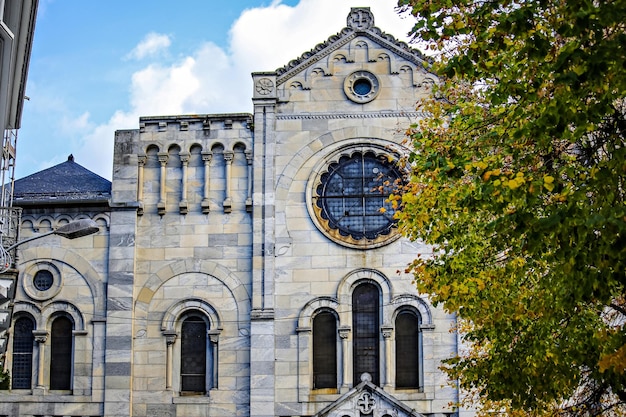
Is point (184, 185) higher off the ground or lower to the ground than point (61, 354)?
higher

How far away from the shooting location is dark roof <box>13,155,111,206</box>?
90.9ft

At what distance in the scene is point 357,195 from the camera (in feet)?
89.9

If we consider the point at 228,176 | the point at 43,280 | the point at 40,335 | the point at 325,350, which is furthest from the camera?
the point at 228,176

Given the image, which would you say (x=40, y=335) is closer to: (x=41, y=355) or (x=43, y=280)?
(x=41, y=355)

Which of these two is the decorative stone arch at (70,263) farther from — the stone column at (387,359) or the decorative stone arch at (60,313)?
the stone column at (387,359)

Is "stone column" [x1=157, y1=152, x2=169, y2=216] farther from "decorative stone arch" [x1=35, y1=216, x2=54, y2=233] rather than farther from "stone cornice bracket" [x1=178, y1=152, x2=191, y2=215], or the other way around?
"decorative stone arch" [x1=35, y1=216, x2=54, y2=233]

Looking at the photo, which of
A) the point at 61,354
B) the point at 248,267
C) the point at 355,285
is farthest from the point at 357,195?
the point at 61,354

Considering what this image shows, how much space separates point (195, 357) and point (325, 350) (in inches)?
133

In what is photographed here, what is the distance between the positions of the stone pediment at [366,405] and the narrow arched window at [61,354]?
→ 6.74 meters

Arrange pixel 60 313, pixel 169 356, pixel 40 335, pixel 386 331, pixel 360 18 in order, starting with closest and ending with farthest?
pixel 386 331
pixel 169 356
pixel 40 335
pixel 60 313
pixel 360 18

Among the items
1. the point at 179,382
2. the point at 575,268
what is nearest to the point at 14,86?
the point at 179,382

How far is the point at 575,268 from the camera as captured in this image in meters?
11.7

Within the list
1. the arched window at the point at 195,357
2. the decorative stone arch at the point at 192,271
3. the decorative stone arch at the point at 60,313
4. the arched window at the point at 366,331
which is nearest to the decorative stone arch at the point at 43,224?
the decorative stone arch at the point at 60,313

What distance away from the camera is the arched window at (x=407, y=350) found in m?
26.3
